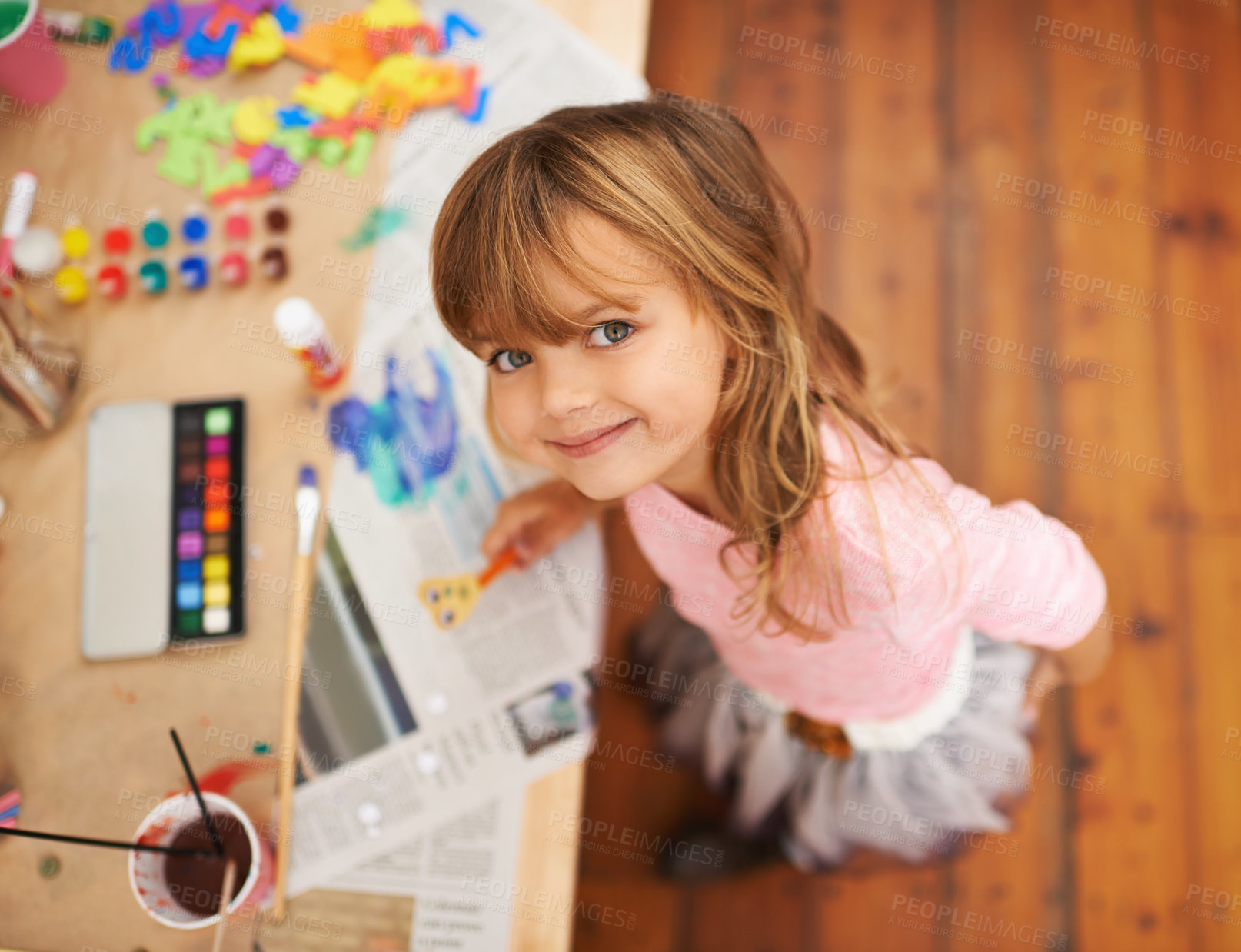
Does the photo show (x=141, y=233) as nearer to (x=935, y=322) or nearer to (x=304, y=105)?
(x=304, y=105)

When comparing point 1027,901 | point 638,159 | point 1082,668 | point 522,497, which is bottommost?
point 1027,901

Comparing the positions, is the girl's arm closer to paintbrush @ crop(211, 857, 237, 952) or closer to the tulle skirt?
the tulle skirt

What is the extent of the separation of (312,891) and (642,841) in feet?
1.79

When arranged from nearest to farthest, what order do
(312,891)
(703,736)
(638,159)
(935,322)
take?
(638,159) → (312,891) → (703,736) → (935,322)

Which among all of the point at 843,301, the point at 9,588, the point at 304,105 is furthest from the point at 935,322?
the point at 9,588

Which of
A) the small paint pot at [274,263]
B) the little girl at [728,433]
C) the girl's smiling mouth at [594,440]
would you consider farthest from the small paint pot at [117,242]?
the girl's smiling mouth at [594,440]

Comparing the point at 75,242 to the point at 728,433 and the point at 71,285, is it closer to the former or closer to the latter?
the point at 71,285

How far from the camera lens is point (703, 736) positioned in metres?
1.11

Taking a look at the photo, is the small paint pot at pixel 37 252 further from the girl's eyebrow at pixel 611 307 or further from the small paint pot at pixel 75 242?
the girl's eyebrow at pixel 611 307

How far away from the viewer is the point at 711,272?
57cm

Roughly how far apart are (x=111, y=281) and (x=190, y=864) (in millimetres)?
559

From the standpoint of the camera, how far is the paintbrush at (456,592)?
793 millimetres

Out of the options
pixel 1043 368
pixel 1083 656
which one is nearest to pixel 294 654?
pixel 1083 656

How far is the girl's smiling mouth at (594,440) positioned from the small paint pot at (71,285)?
0.55 metres
